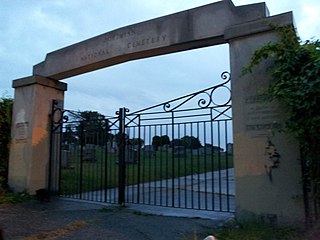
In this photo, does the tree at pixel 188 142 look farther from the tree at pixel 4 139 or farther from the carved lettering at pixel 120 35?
the tree at pixel 4 139

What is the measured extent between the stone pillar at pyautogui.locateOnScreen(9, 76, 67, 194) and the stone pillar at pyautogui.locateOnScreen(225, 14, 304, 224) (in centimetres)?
500

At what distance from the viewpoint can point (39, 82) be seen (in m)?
8.79

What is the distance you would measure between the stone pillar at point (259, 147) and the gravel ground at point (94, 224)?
0.85 meters

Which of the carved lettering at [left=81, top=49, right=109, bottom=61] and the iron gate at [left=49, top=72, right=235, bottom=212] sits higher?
the carved lettering at [left=81, top=49, right=109, bottom=61]

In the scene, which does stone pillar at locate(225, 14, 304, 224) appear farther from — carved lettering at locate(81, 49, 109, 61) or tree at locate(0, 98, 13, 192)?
tree at locate(0, 98, 13, 192)

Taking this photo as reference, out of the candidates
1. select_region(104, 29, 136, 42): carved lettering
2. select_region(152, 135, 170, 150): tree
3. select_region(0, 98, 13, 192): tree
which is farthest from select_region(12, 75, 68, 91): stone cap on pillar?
select_region(152, 135, 170, 150): tree

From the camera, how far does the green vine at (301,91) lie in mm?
4621

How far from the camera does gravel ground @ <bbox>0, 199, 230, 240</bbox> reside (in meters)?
5.14

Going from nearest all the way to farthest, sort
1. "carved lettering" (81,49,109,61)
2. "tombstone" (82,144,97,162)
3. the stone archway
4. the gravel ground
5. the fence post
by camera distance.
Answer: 1. the gravel ground
2. the stone archway
3. the fence post
4. "carved lettering" (81,49,109,61)
5. "tombstone" (82,144,97,162)

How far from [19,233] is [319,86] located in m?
4.65

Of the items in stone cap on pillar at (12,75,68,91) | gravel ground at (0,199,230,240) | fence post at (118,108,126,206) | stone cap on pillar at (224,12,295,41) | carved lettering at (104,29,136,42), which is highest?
carved lettering at (104,29,136,42)

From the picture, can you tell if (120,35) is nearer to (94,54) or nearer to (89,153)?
(94,54)

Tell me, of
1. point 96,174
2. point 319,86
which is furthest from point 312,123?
point 96,174

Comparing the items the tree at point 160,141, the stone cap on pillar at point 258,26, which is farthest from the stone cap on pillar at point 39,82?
the stone cap on pillar at point 258,26
